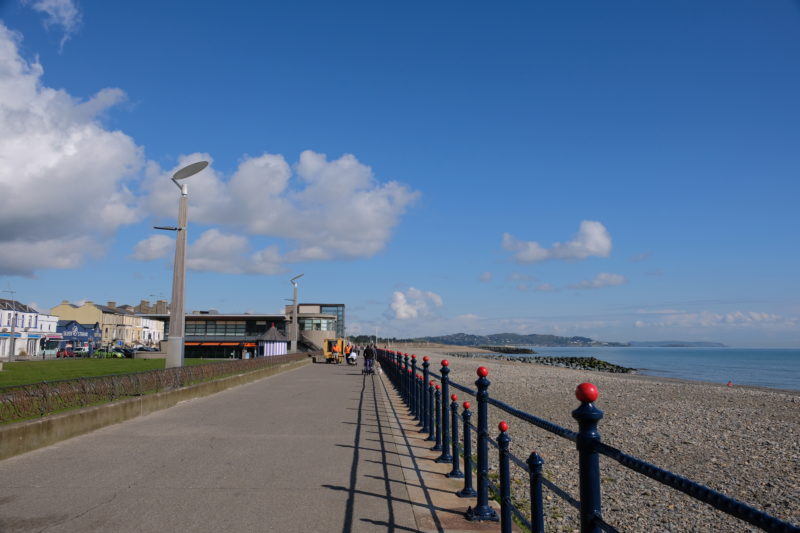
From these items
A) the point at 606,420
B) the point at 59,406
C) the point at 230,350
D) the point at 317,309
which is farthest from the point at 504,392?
the point at 317,309

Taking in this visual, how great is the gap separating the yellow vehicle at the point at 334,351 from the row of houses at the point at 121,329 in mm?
17979

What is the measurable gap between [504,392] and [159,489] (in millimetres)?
23029

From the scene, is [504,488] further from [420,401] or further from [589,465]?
[420,401]

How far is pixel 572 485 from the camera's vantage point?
930 cm

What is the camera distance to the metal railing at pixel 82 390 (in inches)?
349

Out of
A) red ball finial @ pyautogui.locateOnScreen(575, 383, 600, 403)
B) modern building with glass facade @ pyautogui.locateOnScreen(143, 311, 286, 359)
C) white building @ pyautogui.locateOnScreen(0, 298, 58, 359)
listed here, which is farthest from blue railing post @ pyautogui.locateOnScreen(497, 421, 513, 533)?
modern building with glass facade @ pyautogui.locateOnScreen(143, 311, 286, 359)

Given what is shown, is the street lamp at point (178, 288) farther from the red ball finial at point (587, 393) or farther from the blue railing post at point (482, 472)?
the red ball finial at point (587, 393)

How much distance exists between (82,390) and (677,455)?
A: 40.4ft

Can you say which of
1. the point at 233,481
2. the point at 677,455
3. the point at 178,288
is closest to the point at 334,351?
the point at 178,288

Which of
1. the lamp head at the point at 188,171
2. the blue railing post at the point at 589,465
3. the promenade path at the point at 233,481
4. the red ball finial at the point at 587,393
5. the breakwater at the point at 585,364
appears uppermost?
the lamp head at the point at 188,171

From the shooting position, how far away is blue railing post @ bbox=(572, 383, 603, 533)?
280 centimetres

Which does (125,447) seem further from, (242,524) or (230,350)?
(230,350)

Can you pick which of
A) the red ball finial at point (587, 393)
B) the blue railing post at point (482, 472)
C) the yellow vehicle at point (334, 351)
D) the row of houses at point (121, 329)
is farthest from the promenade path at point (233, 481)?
the row of houses at point (121, 329)

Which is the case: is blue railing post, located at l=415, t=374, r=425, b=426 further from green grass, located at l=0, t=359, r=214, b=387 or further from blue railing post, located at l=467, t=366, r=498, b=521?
green grass, located at l=0, t=359, r=214, b=387
